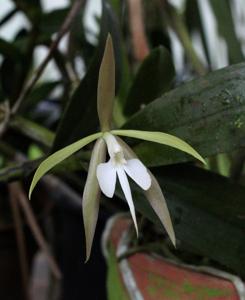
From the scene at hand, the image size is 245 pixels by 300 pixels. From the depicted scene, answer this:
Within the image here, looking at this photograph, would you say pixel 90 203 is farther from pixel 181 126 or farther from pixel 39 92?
pixel 39 92

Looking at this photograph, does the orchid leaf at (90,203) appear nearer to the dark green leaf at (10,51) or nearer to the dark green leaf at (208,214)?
the dark green leaf at (208,214)

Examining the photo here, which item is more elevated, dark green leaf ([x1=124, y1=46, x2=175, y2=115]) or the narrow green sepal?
dark green leaf ([x1=124, y1=46, x2=175, y2=115])

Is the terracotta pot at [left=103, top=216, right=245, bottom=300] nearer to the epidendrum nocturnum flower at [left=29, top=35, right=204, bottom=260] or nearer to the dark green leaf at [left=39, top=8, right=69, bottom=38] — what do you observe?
the epidendrum nocturnum flower at [left=29, top=35, right=204, bottom=260]

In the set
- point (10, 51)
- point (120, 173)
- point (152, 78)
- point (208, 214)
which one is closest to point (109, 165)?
point (120, 173)

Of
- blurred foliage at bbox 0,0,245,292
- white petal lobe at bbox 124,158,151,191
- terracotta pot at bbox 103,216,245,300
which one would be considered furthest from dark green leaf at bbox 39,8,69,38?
white petal lobe at bbox 124,158,151,191

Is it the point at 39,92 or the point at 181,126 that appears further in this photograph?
the point at 39,92

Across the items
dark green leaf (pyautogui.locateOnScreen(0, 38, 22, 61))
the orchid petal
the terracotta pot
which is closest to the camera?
the orchid petal

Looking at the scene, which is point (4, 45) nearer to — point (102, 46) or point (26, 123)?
point (26, 123)
